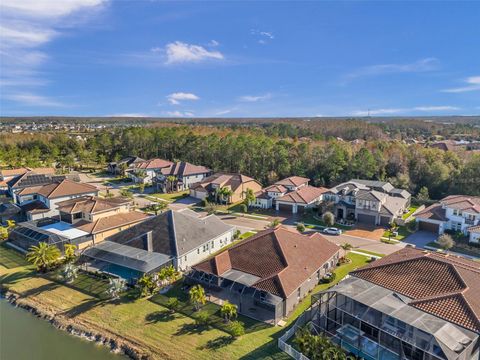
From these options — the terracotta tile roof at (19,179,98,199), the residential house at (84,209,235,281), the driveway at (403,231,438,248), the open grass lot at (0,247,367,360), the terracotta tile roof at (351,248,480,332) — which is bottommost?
the open grass lot at (0,247,367,360)

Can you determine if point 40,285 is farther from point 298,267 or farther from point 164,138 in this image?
point 164,138

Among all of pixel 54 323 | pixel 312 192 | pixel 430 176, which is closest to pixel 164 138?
pixel 312 192

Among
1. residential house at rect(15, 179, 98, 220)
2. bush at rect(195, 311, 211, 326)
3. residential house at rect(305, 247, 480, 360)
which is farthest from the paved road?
residential house at rect(15, 179, 98, 220)

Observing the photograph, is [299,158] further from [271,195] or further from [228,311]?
[228,311]

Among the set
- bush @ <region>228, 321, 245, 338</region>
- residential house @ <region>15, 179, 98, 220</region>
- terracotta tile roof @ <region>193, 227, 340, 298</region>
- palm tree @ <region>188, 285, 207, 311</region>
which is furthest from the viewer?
residential house @ <region>15, 179, 98, 220</region>

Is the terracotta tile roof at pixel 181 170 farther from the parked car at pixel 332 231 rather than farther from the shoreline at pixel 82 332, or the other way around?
the shoreline at pixel 82 332

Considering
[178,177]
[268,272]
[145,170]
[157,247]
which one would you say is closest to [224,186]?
[178,177]

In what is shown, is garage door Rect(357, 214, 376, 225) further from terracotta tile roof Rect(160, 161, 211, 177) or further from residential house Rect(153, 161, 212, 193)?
terracotta tile roof Rect(160, 161, 211, 177)
